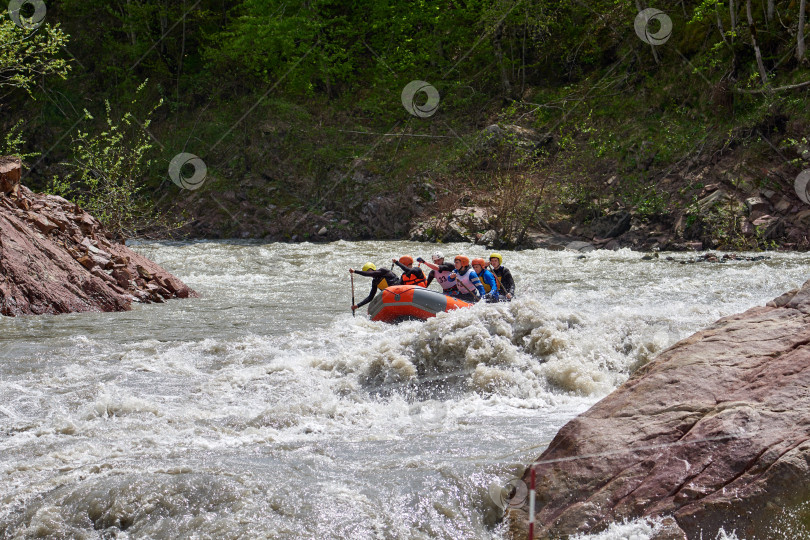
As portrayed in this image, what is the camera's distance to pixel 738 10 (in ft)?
61.1

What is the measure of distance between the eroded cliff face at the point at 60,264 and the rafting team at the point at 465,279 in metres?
3.39

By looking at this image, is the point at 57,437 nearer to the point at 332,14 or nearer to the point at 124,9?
the point at 332,14

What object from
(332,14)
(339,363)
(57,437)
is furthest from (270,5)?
(57,437)

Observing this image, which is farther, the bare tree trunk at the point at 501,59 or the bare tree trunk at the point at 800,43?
the bare tree trunk at the point at 501,59

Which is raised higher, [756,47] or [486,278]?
[756,47]

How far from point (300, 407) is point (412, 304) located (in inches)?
145

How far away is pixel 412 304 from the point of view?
9.05m

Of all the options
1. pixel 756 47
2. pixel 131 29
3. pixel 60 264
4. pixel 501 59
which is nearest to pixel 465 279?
pixel 60 264

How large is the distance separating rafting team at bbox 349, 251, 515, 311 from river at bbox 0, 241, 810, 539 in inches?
26.9

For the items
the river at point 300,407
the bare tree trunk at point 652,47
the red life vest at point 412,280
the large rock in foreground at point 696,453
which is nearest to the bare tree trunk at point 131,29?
the bare tree trunk at point 652,47

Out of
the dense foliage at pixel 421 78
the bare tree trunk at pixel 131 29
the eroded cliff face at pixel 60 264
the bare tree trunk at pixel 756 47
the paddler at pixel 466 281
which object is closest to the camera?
the eroded cliff face at pixel 60 264

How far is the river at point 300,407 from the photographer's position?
367 centimetres

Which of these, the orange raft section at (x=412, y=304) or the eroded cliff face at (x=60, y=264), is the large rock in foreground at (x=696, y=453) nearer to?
the orange raft section at (x=412, y=304)

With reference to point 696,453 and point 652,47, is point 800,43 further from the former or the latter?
point 696,453
